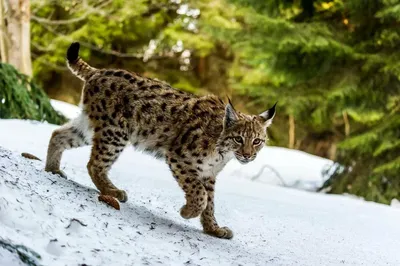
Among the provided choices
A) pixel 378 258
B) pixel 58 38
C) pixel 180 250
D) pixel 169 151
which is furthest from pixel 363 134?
pixel 58 38

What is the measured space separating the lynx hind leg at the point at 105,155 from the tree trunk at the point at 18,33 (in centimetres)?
733

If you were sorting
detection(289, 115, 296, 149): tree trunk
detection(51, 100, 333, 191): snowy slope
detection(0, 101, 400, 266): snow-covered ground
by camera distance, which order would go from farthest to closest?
detection(289, 115, 296, 149): tree trunk
detection(51, 100, 333, 191): snowy slope
detection(0, 101, 400, 266): snow-covered ground

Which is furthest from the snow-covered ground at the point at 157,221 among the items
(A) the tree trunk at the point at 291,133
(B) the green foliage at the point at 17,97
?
(A) the tree trunk at the point at 291,133

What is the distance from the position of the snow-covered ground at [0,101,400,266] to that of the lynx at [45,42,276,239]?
Result: 215 mm

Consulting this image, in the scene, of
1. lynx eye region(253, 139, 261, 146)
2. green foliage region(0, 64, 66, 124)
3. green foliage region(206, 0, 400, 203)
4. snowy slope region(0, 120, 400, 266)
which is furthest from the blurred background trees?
lynx eye region(253, 139, 261, 146)

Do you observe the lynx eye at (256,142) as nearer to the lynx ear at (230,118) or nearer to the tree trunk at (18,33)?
the lynx ear at (230,118)

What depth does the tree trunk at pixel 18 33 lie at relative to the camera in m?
10.9

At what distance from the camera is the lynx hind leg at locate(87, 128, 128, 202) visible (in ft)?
13.8

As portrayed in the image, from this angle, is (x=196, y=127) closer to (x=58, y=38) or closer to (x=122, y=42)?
(x=58, y=38)

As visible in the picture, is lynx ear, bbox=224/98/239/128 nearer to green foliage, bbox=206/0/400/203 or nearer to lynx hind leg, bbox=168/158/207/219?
lynx hind leg, bbox=168/158/207/219

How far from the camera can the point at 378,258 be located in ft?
14.3

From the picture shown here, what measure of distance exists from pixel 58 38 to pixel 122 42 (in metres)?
2.62

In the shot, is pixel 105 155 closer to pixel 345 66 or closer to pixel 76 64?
pixel 76 64

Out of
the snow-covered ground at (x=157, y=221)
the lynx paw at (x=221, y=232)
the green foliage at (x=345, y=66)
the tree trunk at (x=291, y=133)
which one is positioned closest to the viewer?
the snow-covered ground at (x=157, y=221)
